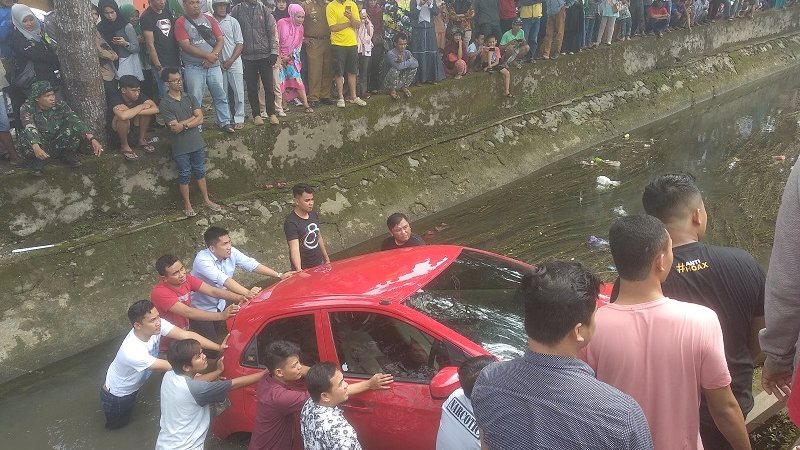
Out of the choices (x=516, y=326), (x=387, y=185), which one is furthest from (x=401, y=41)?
(x=516, y=326)

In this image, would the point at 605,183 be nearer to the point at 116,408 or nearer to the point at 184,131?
the point at 184,131

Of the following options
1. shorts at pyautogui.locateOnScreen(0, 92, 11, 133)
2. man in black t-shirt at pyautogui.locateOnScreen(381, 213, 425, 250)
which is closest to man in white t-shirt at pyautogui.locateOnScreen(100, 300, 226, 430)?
man in black t-shirt at pyautogui.locateOnScreen(381, 213, 425, 250)

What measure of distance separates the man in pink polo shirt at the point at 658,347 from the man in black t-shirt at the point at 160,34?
7069mm

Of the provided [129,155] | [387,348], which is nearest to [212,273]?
[387,348]

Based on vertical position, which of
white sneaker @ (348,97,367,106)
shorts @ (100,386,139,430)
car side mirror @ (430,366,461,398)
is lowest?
shorts @ (100,386,139,430)

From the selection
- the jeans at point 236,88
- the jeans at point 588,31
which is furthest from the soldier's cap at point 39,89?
the jeans at point 588,31

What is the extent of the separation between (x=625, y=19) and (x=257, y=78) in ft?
33.4

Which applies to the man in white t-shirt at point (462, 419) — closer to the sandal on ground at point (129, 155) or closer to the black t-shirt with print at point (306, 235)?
the black t-shirt with print at point (306, 235)

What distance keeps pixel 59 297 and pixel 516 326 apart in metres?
4.95

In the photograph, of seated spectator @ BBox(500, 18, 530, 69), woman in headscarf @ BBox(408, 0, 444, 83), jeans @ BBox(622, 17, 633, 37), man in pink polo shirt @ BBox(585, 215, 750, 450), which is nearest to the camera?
man in pink polo shirt @ BBox(585, 215, 750, 450)

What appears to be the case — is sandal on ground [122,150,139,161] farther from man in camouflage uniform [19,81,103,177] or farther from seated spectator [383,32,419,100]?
seated spectator [383,32,419,100]

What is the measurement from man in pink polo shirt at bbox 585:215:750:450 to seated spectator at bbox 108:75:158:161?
21.0 feet

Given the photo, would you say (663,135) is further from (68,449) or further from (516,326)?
(68,449)

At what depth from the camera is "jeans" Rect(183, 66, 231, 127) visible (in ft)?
26.1
